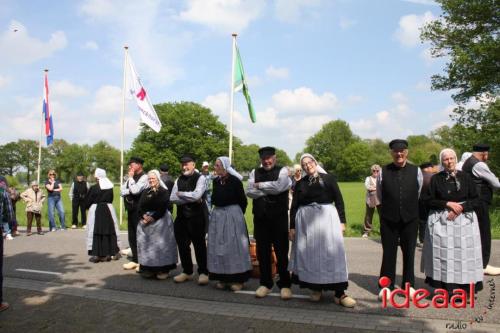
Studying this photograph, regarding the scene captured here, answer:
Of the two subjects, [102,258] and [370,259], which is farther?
[102,258]

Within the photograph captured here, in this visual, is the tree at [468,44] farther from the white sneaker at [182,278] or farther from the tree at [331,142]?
the tree at [331,142]

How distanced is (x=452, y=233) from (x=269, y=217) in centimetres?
246

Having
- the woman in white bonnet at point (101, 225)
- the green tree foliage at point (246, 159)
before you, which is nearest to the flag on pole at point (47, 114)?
the woman in white bonnet at point (101, 225)

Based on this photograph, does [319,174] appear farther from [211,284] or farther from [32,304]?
[32,304]

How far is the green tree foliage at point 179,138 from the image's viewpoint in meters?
58.5

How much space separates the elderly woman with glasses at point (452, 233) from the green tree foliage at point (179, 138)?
5295cm

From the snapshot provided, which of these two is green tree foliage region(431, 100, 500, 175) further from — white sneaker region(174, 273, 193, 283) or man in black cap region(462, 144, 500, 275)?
white sneaker region(174, 273, 193, 283)

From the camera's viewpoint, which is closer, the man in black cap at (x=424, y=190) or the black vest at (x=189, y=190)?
the man in black cap at (x=424, y=190)

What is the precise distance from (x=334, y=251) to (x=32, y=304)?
4.24 m

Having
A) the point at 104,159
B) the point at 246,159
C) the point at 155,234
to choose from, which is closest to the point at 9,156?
the point at 104,159

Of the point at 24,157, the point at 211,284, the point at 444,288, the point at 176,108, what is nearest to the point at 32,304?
the point at 211,284

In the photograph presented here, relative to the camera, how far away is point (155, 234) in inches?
280

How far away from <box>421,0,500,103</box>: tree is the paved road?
42.1ft

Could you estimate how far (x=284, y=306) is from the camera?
216 inches
